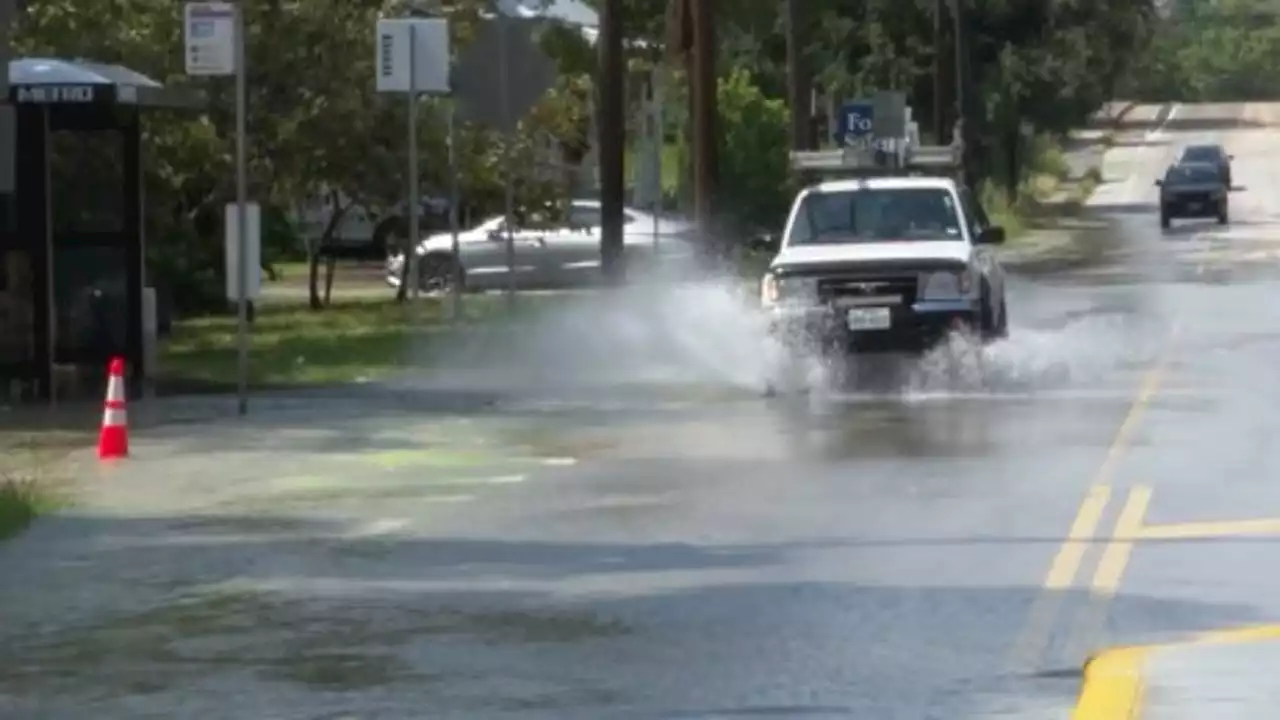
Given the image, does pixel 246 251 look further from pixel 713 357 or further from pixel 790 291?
pixel 713 357

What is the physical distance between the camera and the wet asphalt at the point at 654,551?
11195mm

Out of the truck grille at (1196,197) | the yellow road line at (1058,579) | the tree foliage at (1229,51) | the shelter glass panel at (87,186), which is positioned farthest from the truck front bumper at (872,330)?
the tree foliage at (1229,51)

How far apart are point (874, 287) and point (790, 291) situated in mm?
702

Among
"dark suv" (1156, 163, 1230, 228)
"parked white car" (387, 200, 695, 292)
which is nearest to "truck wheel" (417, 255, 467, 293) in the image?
"parked white car" (387, 200, 695, 292)

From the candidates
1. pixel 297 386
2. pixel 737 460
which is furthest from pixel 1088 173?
pixel 737 460

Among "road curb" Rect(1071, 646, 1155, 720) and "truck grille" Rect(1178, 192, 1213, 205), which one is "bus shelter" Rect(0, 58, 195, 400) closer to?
"road curb" Rect(1071, 646, 1155, 720)

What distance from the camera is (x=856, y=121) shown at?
54.2 meters

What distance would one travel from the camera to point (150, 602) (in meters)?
13.5

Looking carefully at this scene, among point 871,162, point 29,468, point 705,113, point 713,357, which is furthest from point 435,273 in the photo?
point 29,468

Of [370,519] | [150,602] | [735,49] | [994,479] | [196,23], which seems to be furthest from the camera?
[735,49]

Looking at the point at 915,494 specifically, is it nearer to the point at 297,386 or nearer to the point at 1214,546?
the point at 1214,546

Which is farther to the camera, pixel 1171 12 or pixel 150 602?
pixel 1171 12

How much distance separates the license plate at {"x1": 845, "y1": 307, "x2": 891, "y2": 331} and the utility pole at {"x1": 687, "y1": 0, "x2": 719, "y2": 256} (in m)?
21.1

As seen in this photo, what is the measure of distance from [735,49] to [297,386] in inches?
2024
